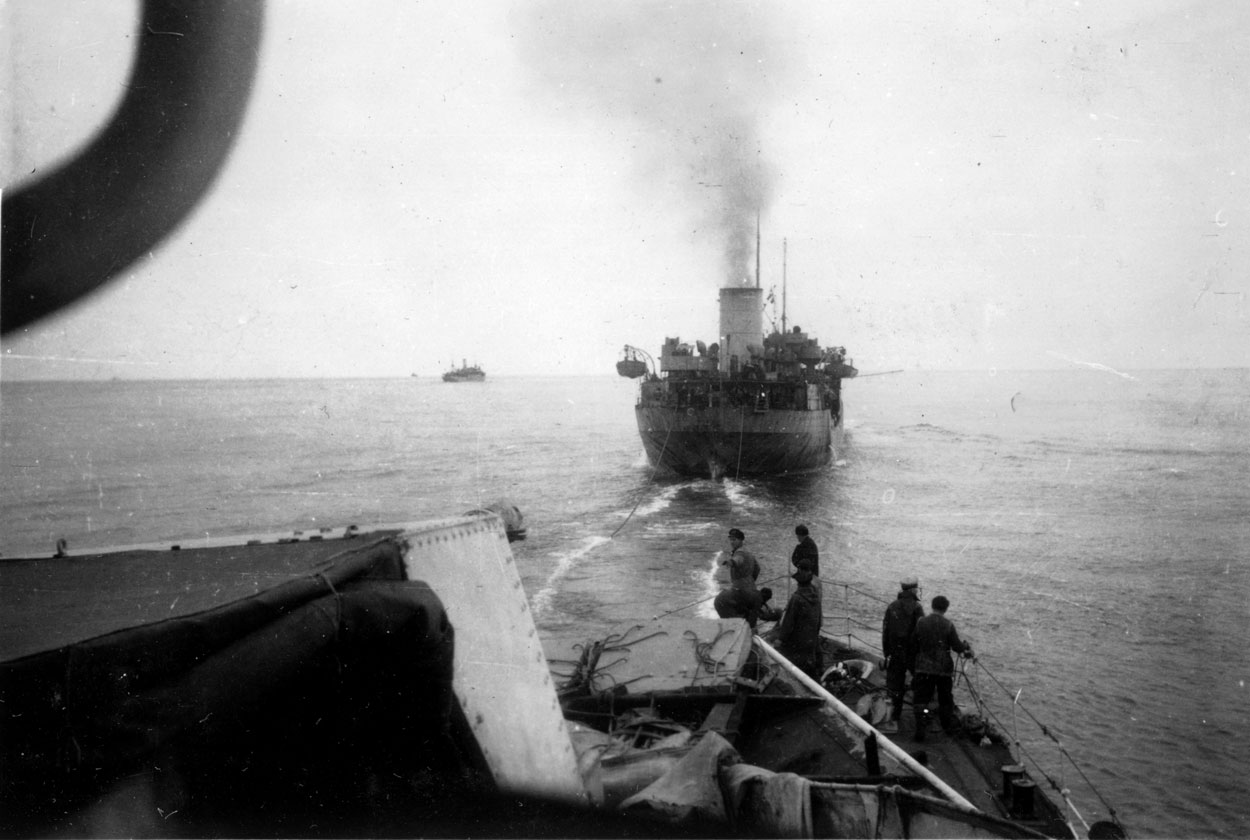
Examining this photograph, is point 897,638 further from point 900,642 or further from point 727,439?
point 727,439

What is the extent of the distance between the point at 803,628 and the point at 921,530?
971 inches

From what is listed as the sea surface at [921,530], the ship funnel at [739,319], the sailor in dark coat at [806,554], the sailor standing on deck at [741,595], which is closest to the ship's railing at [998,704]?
the sea surface at [921,530]

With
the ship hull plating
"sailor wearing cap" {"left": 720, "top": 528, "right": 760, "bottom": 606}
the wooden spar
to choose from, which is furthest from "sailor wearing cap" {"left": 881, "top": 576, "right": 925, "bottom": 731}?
the ship hull plating

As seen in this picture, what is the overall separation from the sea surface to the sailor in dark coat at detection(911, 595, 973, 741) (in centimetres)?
150

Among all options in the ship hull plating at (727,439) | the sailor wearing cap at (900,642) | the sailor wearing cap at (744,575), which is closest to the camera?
the sailor wearing cap at (900,642)

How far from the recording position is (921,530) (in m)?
31.5

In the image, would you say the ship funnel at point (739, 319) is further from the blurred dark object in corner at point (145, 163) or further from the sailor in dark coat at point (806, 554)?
the blurred dark object in corner at point (145, 163)

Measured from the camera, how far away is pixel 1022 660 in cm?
1711

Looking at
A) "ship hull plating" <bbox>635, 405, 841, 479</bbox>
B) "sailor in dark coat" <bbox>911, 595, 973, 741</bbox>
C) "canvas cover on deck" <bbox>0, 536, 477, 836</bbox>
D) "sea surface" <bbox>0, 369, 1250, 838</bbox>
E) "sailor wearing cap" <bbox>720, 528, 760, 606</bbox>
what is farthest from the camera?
"ship hull plating" <bbox>635, 405, 841, 479</bbox>

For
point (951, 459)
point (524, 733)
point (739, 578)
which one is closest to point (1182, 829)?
point (739, 578)

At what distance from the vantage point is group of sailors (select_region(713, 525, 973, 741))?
26.0 ft

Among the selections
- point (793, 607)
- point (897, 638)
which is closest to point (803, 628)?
point (793, 607)

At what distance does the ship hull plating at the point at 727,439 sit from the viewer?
3959 centimetres

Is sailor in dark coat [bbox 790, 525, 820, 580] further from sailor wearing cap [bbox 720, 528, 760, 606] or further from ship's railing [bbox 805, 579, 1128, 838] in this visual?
ship's railing [bbox 805, 579, 1128, 838]
